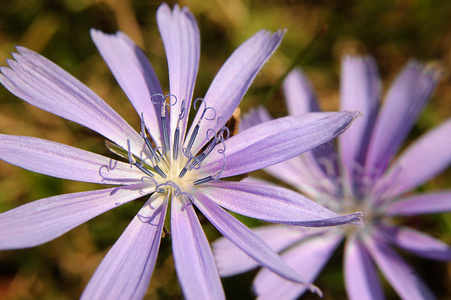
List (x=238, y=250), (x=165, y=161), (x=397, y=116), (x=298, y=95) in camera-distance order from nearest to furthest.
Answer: (x=165, y=161) < (x=238, y=250) < (x=397, y=116) < (x=298, y=95)

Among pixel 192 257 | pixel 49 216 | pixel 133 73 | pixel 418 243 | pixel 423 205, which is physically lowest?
pixel 418 243

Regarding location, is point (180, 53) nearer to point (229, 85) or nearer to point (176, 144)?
point (229, 85)

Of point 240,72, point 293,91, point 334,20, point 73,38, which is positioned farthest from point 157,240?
point 334,20

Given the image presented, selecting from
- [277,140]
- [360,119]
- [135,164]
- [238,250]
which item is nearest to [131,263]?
[135,164]

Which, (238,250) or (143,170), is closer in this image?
(143,170)

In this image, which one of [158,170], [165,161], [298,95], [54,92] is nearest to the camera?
[54,92]

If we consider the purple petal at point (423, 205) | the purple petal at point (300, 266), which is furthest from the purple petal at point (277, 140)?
the purple petal at point (423, 205)
